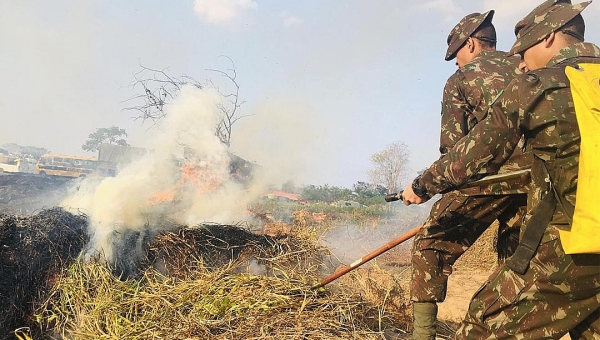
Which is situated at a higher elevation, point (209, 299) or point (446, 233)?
point (446, 233)

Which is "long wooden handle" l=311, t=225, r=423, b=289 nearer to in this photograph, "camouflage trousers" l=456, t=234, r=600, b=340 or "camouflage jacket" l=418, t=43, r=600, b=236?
"camouflage jacket" l=418, t=43, r=600, b=236

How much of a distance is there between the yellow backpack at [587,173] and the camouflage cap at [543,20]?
56 centimetres

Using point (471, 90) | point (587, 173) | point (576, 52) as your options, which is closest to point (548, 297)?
point (587, 173)

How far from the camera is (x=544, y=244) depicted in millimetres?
1938

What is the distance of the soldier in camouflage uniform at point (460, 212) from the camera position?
9.16 feet

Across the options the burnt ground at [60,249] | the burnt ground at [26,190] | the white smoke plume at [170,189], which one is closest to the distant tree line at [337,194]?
the burnt ground at [26,190]

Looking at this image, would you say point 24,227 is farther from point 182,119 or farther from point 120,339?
point 182,119

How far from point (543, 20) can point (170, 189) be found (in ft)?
15.3

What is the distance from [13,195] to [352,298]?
365 inches

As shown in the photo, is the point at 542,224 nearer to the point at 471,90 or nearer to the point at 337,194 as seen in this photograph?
the point at 471,90

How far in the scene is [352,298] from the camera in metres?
3.23

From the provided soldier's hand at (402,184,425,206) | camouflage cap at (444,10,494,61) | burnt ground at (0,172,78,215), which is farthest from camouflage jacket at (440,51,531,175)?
burnt ground at (0,172,78,215)

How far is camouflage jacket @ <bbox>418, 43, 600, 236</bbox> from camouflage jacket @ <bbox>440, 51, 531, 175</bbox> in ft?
2.78

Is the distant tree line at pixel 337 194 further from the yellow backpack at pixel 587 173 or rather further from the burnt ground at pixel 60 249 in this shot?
the yellow backpack at pixel 587 173
